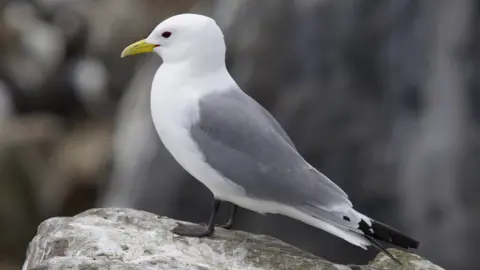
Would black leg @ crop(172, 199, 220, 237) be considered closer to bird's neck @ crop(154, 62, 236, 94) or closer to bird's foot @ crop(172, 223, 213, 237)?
bird's foot @ crop(172, 223, 213, 237)

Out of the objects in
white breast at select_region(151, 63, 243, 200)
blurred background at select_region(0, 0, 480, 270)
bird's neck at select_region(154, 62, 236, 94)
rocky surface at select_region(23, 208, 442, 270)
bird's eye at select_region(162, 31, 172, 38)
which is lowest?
rocky surface at select_region(23, 208, 442, 270)

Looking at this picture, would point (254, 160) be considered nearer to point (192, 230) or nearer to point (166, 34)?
point (192, 230)

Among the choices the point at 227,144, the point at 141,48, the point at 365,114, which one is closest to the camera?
the point at 227,144

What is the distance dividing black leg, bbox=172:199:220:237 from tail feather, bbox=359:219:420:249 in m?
0.49

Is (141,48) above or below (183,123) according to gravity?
above

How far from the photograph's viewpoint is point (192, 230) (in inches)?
111

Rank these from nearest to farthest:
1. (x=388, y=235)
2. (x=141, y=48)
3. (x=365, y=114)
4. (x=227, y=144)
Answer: (x=388, y=235)
(x=227, y=144)
(x=141, y=48)
(x=365, y=114)

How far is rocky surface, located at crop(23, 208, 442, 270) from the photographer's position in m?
2.56

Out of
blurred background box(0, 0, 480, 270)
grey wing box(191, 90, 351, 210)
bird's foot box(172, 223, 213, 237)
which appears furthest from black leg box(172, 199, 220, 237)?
blurred background box(0, 0, 480, 270)

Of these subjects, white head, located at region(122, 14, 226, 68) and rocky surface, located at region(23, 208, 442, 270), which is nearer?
rocky surface, located at region(23, 208, 442, 270)

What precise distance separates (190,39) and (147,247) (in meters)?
0.64

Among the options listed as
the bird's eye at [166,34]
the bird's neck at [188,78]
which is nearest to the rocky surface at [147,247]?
the bird's neck at [188,78]

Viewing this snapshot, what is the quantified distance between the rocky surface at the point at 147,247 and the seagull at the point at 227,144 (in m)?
0.16

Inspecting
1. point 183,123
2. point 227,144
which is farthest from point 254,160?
point 183,123
